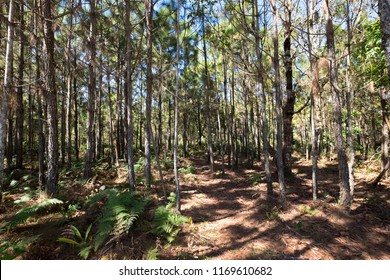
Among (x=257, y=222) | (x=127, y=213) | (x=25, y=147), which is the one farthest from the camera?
(x=25, y=147)

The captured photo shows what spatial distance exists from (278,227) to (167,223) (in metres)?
3.08

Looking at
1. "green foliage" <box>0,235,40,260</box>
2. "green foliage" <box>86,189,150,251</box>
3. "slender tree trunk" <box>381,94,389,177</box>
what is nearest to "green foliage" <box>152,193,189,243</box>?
"green foliage" <box>86,189,150,251</box>

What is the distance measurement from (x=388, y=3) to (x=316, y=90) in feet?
12.1

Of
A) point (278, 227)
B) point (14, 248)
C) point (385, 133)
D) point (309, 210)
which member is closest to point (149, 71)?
point (14, 248)

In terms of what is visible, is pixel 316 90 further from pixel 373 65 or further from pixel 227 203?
pixel 227 203

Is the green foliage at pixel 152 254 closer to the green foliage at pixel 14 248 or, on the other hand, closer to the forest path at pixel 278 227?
the forest path at pixel 278 227

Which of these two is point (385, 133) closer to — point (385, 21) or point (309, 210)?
point (309, 210)

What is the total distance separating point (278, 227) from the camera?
6.00 metres

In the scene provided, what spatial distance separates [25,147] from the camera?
25.0 metres

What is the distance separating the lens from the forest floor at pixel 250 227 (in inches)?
191

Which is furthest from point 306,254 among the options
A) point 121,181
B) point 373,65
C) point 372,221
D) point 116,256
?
point 121,181

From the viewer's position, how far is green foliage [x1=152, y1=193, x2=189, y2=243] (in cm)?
525

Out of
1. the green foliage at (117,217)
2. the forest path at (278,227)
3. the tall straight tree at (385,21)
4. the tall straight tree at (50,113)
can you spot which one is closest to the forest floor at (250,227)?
the forest path at (278,227)

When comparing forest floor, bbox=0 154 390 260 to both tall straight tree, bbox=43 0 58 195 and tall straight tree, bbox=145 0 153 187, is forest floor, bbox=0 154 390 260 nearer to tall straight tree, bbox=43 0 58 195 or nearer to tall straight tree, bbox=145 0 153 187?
tall straight tree, bbox=43 0 58 195
